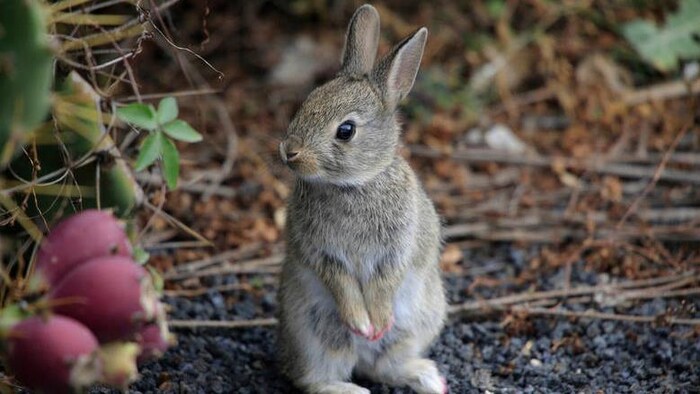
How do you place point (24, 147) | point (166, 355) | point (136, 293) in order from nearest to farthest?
point (136, 293) → point (24, 147) → point (166, 355)

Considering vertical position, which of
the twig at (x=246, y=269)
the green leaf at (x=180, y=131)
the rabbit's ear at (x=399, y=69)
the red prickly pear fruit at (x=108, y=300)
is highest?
the rabbit's ear at (x=399, y=69)

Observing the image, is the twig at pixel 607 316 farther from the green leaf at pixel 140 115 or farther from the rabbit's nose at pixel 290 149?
the green leaf at pixel 140 115

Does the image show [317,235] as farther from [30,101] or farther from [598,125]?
[598,125]

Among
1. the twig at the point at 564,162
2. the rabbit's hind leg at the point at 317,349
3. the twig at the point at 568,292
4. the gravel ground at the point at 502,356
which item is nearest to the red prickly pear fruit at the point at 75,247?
the gravel ground at the point at 502,356

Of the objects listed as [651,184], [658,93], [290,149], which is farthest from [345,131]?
[658,93]

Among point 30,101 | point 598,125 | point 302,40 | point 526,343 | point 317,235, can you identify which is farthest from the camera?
point 302,40

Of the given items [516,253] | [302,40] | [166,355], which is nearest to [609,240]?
[516,253]

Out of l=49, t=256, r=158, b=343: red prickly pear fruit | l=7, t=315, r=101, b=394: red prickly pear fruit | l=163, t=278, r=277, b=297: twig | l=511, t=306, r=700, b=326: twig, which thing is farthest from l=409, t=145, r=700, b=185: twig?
l=7, t=315, r=101, b=394: red prickly pear fruit
